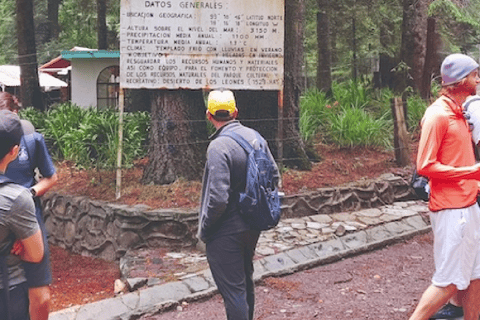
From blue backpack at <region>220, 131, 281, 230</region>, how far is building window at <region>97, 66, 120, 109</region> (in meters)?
18.7

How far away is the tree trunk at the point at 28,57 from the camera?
17281mm

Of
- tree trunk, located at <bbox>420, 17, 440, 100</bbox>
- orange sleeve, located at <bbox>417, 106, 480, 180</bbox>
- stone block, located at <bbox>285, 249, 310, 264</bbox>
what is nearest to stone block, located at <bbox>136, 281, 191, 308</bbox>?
stone block, located at <bbox>285, 249, 310, 264</bbox>

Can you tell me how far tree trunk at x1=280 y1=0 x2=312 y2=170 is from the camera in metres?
10.6

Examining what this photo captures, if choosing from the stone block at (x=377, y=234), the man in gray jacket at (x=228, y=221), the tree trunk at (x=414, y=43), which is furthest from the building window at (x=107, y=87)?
the man in gray jacket at (x=228, y=221)

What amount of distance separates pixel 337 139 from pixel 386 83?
368 inches

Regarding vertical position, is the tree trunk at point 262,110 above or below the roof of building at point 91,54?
below

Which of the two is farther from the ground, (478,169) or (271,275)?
(478,169)

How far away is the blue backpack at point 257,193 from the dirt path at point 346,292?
173cm

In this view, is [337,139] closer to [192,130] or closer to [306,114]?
[306,114]

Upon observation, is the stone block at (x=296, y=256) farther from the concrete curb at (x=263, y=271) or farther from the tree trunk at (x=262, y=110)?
the tree trunk at (x=262, y=110)

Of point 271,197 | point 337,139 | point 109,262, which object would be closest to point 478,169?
point 271,197

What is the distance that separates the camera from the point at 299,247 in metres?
7.99

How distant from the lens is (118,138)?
31.9 feet

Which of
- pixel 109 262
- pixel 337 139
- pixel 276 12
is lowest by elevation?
pixel 109 262
